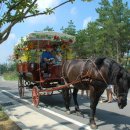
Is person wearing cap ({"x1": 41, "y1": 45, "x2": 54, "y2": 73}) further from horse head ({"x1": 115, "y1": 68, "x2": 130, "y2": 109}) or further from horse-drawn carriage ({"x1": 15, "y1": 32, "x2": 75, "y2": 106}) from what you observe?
horse head ({"x1": 115, "y1": 68, "x2": 130, "y2": 109})

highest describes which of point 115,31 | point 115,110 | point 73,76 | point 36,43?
point 115,31

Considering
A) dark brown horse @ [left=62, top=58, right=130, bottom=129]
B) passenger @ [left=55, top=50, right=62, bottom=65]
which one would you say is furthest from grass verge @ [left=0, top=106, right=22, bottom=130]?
passenger @ [left=55, top=50, right=62, bottom=65]

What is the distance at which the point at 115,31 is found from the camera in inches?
2010

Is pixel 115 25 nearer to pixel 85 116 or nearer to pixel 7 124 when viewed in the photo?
pixel 85 116

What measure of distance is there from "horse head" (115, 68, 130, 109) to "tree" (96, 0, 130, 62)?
41653 millimetres

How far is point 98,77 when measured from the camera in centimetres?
1041

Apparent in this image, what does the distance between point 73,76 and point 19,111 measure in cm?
292

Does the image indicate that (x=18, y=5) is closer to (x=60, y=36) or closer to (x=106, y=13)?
(x=60, y=36)

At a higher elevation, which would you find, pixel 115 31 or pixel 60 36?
pixel 115 31

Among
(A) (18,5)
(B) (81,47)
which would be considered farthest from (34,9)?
(B) (81,47)

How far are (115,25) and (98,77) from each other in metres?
41.9

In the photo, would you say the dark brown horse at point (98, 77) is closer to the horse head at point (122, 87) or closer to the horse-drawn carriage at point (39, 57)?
the horse head at point (122, 87)

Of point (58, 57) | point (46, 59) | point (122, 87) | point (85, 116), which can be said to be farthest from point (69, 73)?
point (122, 87)

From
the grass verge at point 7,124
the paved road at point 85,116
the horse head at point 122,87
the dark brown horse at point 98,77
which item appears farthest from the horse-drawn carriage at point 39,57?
the horse head at point 122,87
